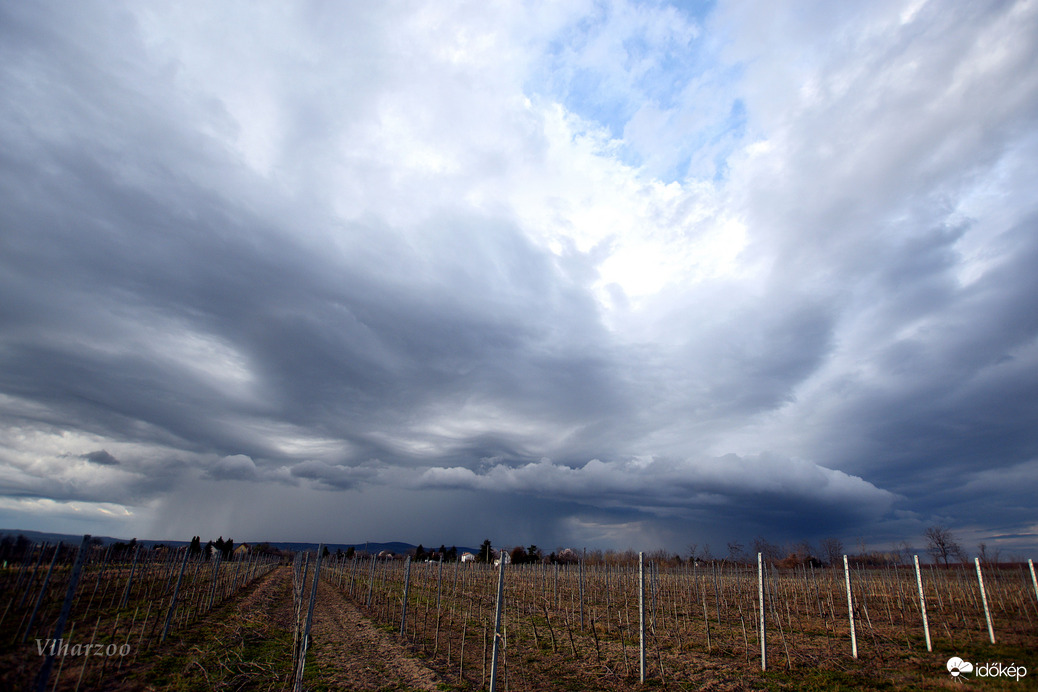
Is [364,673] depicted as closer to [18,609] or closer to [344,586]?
[18,609]

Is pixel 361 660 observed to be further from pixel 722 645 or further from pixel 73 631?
pixel 722 645

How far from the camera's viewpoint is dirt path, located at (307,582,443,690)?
12953mm

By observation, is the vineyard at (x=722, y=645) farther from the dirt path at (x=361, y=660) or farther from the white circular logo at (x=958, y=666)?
the dirt path at (x=361, y=660)

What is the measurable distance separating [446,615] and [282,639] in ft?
30.3

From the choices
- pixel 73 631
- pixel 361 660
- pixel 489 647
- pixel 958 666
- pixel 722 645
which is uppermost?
pixel 958 666

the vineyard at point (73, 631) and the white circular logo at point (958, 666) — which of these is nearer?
the vineyard at point (73, 631)

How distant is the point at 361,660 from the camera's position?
51.4 feet

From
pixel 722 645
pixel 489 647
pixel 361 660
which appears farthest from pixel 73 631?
pixel 722 645

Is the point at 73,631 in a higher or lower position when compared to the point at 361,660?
higher

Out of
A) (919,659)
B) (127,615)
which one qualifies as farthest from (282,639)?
(919,659)

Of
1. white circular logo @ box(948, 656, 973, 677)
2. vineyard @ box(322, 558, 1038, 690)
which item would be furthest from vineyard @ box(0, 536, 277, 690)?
white circular logo @ box(948, 656, 973, 677)

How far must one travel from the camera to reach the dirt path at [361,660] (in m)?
13.0

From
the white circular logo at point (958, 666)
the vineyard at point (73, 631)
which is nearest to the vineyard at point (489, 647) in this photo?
the vineyard at point (73, 631)

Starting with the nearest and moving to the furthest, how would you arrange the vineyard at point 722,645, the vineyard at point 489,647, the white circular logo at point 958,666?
the vineyard at point 489,647 → the vineyard at point 722,645 → the white circular logo at point 958,666
